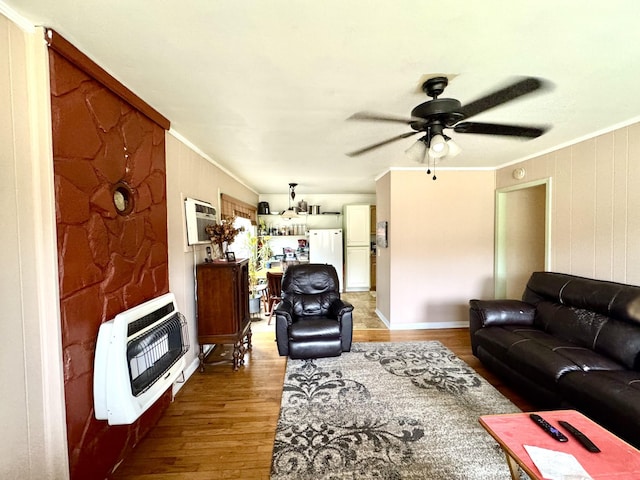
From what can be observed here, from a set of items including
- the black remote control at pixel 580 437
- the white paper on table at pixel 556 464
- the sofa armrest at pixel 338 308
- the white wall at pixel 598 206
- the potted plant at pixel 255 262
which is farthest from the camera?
the potted plant at pixel 255 262

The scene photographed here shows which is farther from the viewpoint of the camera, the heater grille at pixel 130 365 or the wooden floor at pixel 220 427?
the wooden floor at pixel 220 427

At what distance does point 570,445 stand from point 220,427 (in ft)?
7.12

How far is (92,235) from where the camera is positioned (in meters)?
1.57

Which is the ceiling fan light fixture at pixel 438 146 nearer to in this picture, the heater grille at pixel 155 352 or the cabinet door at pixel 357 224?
the heater grille at pixel 155 352

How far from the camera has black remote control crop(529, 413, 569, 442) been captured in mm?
1297

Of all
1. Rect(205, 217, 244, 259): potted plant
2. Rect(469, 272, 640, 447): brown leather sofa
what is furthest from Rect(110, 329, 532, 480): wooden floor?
Rect(205, 217, 244, 259): potted plant

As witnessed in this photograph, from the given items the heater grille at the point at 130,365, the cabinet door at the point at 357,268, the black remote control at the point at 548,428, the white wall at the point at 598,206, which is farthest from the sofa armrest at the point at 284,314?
the cabinet door at the point at 357,268

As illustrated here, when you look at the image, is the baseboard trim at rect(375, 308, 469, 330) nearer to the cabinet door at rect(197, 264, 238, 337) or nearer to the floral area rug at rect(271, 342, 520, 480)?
the floral area rug at rect(271, 342, 520, 480)

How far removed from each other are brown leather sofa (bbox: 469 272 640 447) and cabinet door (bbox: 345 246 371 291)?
388cm

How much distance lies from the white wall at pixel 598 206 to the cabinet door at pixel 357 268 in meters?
4.02

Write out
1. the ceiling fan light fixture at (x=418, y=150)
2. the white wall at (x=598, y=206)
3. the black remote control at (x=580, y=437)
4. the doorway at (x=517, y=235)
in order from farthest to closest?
the doorway at (x=517, y=235), the white wall at (x=598, y=206), the ceiling fan light fixture at (x=418, y=150), the black remote control at (x=580, y=437)

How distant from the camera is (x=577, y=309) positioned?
2.58 metres

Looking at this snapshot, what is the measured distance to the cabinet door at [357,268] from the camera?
6.88 metres

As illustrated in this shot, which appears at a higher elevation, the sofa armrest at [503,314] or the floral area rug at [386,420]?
the sofa armrest at [503,314]
